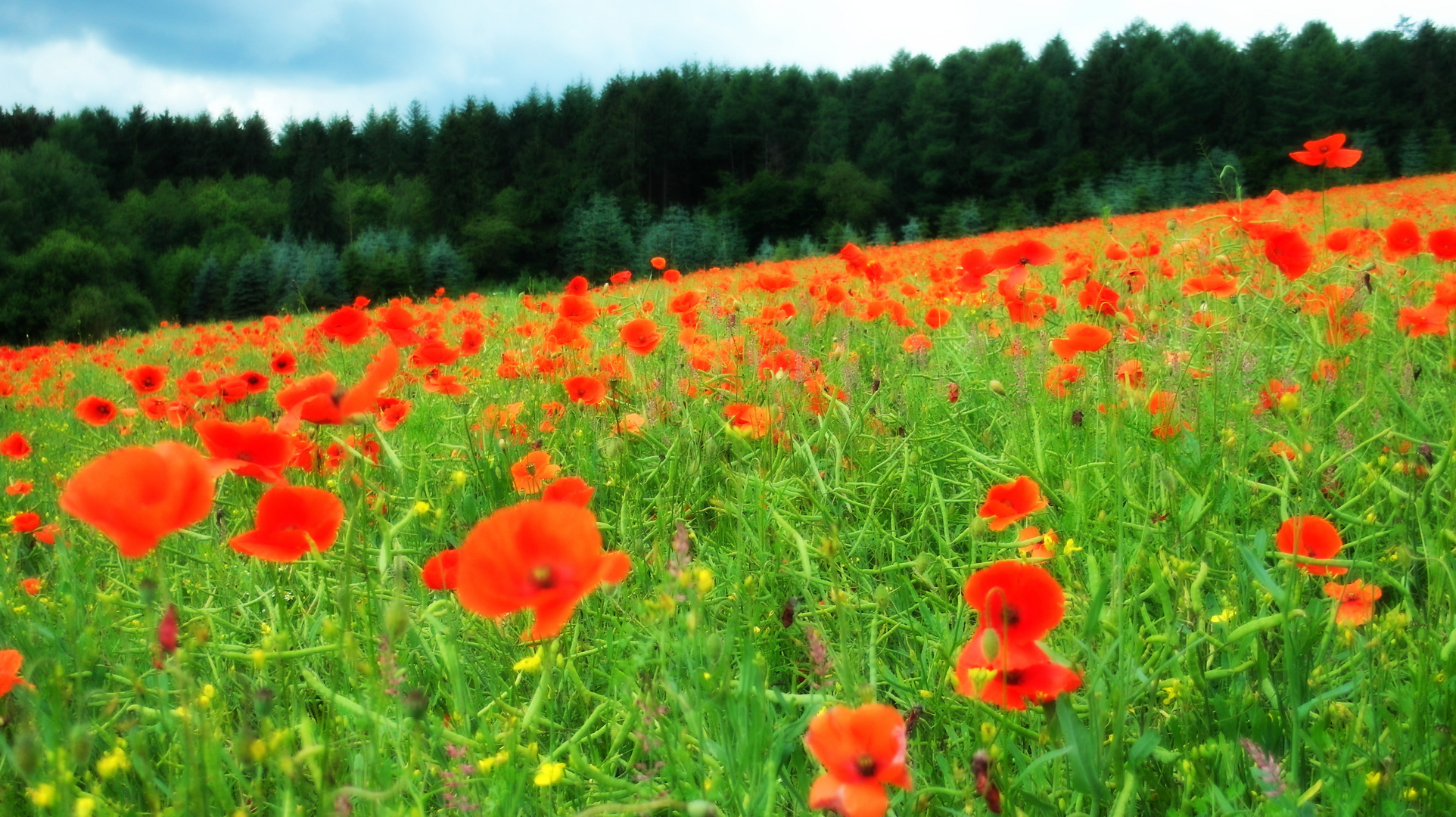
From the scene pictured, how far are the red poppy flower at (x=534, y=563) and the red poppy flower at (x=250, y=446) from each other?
360 mm

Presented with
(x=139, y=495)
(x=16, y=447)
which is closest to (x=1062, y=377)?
(x=139, y=495)

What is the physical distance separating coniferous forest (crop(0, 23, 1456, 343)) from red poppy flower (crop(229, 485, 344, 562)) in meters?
21.8

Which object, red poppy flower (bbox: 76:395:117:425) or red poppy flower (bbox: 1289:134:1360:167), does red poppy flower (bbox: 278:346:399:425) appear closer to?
red poppy flower (bbox: 76:395:117:425)

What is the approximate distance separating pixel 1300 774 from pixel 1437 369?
65.0 inches

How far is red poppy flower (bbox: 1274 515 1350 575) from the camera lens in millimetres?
981

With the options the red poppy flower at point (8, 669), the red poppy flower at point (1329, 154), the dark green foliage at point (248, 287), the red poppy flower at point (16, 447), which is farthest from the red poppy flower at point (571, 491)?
the dark green foliage at point (248, 287)

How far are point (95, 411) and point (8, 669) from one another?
1.62 meters

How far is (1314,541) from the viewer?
100cm

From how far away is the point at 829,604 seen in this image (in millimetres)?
1279

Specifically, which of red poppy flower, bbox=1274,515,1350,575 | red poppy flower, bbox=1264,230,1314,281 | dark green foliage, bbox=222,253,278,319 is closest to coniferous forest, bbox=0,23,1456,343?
dark green foliage, bbox=222,253,278,319

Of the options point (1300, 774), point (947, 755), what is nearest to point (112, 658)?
point (947, 755)

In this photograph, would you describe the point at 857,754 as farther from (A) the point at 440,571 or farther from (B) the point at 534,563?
(A) the point at 440,571

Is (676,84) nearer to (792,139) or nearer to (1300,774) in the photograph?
(792,139)

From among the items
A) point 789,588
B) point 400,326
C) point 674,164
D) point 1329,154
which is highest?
point 674,164
